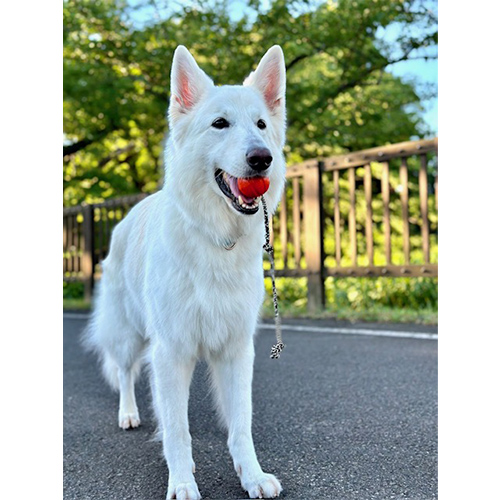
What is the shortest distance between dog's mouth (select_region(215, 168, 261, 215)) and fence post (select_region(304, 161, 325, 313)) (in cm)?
444

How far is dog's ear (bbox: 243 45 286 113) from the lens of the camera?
6.95ft

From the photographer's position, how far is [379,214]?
35.9ft

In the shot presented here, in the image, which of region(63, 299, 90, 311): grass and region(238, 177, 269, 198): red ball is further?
region(63, 299, 90, 311): grass

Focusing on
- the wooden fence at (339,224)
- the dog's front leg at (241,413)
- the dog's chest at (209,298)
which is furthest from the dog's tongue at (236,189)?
the wooden fence at (339,224)

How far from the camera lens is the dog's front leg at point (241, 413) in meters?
1.88

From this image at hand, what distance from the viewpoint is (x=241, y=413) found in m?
2.01

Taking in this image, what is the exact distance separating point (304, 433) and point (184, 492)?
2.45ft

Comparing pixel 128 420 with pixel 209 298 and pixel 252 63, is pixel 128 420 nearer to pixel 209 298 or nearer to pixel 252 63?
pixel 209 298

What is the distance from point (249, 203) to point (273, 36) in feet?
24.7

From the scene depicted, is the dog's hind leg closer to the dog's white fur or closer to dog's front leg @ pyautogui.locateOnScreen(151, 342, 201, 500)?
the dog's white fur

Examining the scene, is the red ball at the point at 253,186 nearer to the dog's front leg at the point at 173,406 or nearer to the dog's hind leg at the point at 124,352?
the dog's front leg at the point at 173,406

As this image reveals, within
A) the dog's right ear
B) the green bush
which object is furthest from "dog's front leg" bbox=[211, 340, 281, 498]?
the green bush
